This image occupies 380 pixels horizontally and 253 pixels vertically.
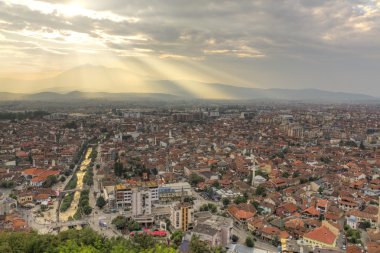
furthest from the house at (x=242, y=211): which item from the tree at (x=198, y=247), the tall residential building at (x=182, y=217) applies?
the tree at (x=198, y=247)

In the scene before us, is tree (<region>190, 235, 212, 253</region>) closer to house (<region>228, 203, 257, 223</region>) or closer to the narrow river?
house (<region>228, 203, 257, 223</region>)

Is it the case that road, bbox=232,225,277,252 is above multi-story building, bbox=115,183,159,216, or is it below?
below

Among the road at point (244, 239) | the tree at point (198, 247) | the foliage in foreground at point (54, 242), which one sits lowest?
the road at point (244, 239)

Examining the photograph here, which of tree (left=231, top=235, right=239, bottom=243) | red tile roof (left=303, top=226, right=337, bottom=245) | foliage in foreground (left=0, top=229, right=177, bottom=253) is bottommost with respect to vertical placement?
tree (left=231, top=235, right=239, bottom=243)

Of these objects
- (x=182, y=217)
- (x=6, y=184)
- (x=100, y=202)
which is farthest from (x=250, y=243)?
(x=6, y=184)

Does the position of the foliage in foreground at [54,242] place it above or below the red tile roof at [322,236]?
above

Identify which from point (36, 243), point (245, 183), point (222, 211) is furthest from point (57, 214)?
point (245, 183)

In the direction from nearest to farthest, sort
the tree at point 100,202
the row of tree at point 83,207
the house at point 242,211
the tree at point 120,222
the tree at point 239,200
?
the tree at point 120,222 < the house at point 242,211 < the row of tree at point 83,207 < the tree at point 100,202 < the tree at point 239,200

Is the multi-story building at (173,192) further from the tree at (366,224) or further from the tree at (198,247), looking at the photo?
the tree at (366,224)

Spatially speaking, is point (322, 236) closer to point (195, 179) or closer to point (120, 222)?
point (120, 222)

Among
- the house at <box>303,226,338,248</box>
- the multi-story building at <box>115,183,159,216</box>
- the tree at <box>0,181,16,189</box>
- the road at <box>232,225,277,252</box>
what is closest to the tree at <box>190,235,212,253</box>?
the road at <box>232,225,277,252</box>
